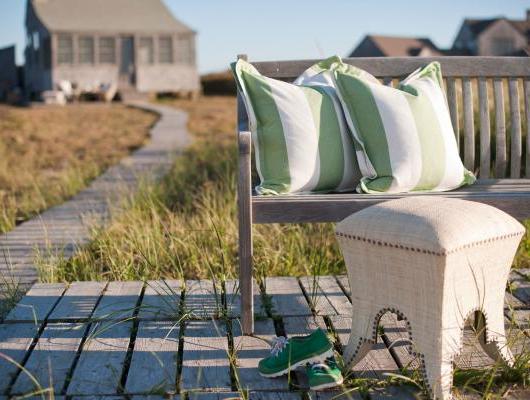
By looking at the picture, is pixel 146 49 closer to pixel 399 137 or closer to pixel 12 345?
pixel 399 137

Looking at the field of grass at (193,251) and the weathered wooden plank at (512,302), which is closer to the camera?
the weathered wooden plank at (512,302)

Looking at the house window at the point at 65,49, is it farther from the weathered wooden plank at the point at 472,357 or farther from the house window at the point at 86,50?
the weathered wooden plank at the point at 472,357

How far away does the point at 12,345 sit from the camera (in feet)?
9.18

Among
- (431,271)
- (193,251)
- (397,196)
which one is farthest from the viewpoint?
(193,251)

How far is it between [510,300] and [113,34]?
87.6ft

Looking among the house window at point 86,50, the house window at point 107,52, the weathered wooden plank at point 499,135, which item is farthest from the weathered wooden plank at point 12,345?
the house window at point 107,52

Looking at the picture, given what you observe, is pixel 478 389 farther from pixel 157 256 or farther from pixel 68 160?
pixel 68 160

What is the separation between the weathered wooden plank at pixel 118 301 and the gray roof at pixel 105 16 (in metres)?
25.6

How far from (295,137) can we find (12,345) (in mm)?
1355

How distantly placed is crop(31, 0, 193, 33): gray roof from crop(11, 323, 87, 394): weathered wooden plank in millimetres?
26166

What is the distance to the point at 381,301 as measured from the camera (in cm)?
244

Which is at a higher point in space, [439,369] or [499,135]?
[499,135]

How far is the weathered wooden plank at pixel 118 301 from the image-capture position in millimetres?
3123

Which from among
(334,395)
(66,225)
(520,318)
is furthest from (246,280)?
(66,225)
